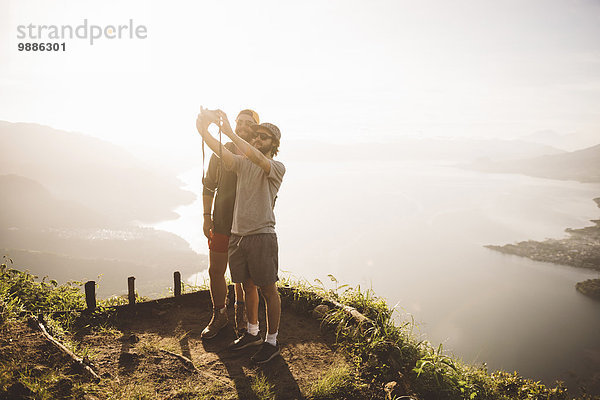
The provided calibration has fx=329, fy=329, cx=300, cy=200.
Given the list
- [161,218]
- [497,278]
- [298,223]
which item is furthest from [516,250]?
[161,218]

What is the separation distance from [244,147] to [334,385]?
2383 millimetres

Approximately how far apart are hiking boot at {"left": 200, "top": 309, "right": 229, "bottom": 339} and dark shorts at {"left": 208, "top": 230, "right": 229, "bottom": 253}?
2.70 feet

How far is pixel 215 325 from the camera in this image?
402 cm

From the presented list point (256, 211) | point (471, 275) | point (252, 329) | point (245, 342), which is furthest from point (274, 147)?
point (471, 275)

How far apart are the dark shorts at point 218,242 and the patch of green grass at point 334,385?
1751 mm

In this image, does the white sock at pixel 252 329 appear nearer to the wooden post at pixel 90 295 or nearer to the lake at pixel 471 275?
the wooden post at pixel 90 295

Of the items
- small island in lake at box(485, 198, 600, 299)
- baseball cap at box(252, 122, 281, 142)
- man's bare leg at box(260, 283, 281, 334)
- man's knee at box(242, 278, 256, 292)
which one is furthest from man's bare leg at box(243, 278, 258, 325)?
small island in lake at box(485, 198, 600, 299)

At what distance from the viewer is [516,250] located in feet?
434

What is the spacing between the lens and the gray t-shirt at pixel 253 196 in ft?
10.6

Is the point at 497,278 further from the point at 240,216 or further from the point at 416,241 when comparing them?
the point at 240,216

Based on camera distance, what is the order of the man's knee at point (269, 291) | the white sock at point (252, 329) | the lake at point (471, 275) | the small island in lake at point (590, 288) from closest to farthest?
1. the man's knee at point (269, 291)
2. the white sock at point (252, 329)
3. the lake at point (471, 275)
4. the small island in lake at point (590, 288)

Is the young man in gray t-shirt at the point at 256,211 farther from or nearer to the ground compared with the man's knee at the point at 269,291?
farther from the ground

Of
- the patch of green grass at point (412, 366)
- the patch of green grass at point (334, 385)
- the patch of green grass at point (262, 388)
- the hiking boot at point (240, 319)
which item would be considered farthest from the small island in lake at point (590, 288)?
the patch of green grass at point (262, 388)

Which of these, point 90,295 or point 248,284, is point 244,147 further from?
point 90,295
